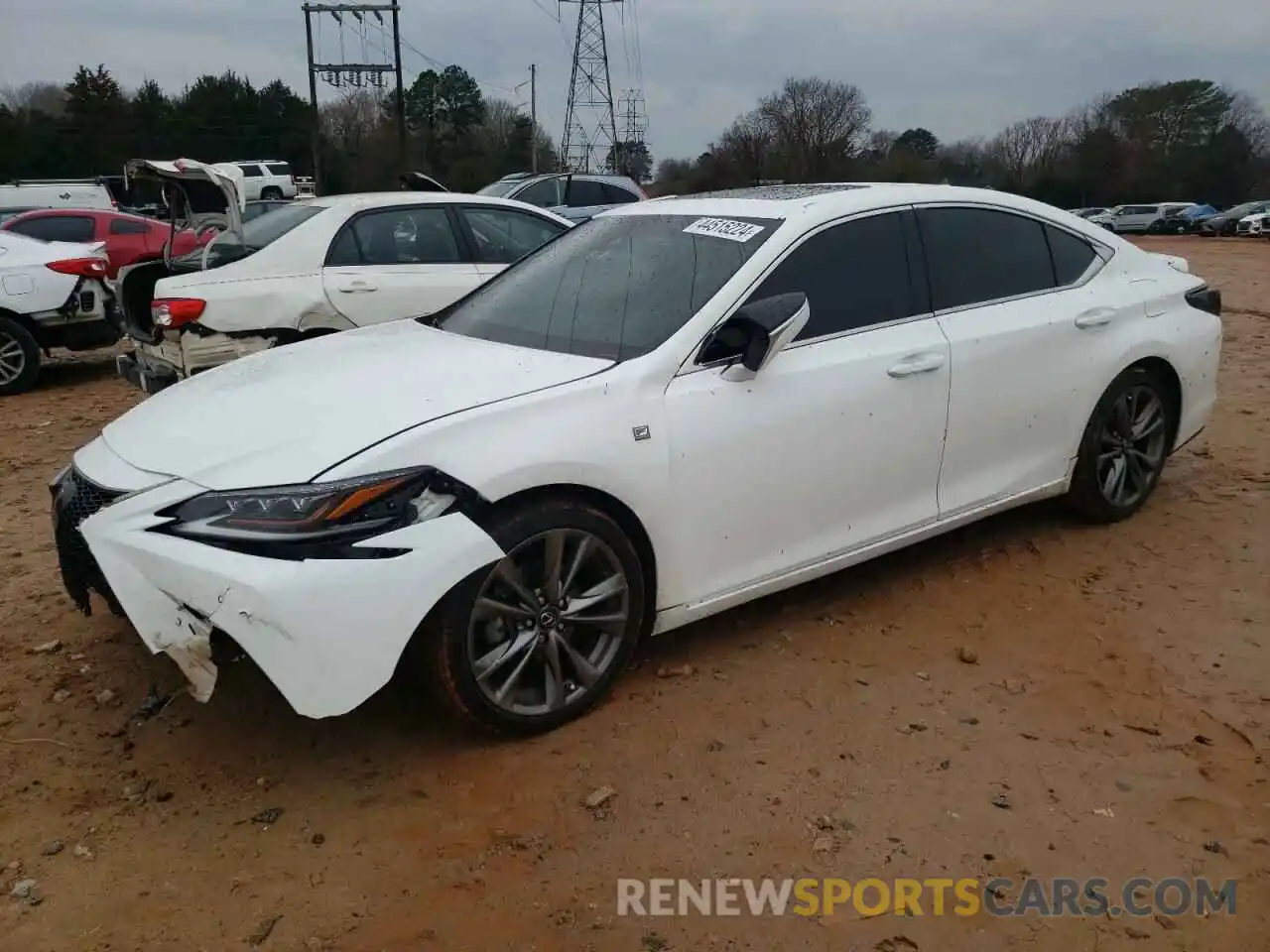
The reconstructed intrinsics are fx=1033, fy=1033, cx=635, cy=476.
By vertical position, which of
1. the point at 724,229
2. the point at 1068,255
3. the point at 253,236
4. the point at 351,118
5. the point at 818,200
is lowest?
the point at 253,236

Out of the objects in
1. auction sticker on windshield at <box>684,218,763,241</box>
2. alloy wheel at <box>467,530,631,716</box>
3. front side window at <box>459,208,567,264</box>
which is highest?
auction sticker on windshield at <box>684,218,763,241</box>

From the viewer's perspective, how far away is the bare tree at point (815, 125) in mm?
32125

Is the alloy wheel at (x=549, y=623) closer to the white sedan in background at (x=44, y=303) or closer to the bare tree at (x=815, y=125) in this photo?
the white sedan in background at (x=44, y=303)

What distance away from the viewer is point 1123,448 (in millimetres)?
4680

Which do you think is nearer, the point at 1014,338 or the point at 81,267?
the point at 1014,338

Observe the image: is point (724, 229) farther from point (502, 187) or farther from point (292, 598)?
point (502, 187)

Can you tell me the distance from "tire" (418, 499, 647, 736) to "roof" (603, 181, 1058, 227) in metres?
1.43

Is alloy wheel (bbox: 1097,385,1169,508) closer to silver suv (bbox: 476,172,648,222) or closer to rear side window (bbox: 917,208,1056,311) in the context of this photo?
rear side window (bbox: 917,208,1056,311)

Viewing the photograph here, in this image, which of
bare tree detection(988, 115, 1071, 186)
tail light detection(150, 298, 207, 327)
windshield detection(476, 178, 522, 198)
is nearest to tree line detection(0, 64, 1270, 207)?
bare tree detection(988, 115, 1071, 186)

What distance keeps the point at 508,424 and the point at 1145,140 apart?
6440 centimetres

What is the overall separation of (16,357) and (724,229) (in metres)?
7.61

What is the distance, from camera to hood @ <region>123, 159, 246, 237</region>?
629cm

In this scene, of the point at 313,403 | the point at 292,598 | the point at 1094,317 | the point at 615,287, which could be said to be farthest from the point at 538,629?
the point at 1094,317

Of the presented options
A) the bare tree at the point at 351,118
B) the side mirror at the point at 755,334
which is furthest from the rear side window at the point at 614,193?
the bare tree at the point at 351,118
